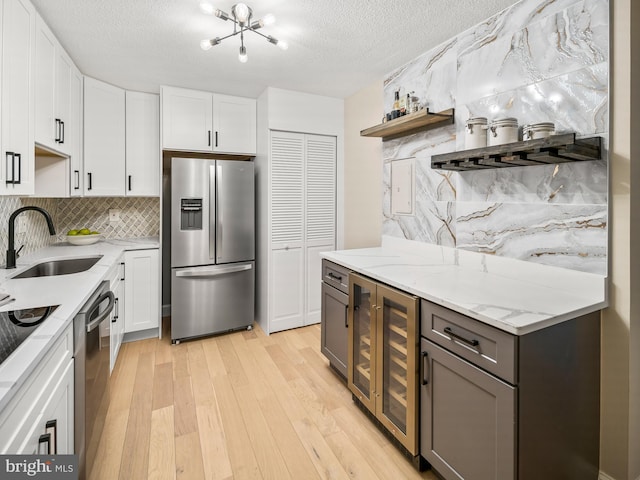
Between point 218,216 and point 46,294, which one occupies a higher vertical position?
point 218,216

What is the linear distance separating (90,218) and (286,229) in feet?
6.42

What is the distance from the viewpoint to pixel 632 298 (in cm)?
145

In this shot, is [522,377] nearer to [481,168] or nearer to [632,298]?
[632,298]

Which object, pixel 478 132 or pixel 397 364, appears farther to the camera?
pixel 478 132

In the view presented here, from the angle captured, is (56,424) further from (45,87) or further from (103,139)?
(103,139)

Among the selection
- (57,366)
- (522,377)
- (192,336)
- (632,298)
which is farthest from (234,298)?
(632,298)

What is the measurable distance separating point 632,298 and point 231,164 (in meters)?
2.95

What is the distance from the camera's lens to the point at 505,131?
1.74m

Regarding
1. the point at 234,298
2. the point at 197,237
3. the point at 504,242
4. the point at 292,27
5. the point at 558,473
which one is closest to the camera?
the point at 558,473

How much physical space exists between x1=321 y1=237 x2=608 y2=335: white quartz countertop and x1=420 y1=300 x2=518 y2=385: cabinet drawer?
4 centimetres

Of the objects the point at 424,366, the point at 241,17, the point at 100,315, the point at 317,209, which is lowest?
the point at 424,366

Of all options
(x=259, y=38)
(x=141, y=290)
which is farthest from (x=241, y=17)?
(x=141, y=290)

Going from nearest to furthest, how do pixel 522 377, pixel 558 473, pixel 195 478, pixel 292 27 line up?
1. pixel 522 377
2. pixel 558 473
3. pixel 195 478
4. pixel 292 27

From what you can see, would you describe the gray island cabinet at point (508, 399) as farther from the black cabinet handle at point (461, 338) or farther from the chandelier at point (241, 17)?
the chandelier at point (241, 17)
